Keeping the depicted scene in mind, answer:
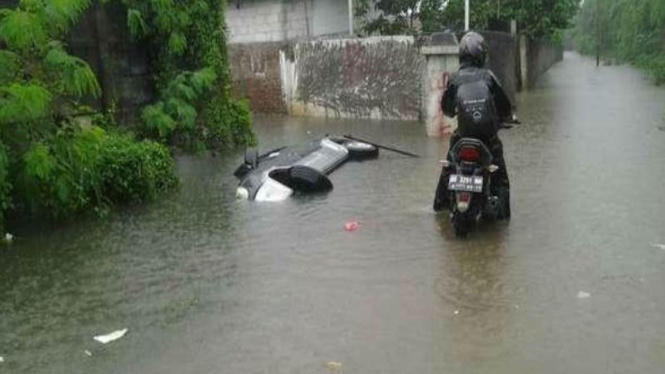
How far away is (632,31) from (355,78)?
33.5m

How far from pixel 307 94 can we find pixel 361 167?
9.16m

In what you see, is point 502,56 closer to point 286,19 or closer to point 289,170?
point 286,19

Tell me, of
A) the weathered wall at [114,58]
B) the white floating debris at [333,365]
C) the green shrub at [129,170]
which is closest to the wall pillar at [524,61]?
the weathered wall at [114,58]

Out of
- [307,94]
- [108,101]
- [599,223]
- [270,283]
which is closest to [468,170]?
[599,223]

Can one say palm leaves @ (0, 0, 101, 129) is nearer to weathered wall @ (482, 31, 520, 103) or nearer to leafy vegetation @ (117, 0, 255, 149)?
leafy vegetation @ (117, 0, 255, 149)

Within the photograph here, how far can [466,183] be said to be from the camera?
6625 millimetres

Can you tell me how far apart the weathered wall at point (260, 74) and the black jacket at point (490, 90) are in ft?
43.8

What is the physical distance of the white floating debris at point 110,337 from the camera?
15.4ft

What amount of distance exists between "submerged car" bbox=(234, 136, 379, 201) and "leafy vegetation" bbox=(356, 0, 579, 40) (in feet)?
40.8

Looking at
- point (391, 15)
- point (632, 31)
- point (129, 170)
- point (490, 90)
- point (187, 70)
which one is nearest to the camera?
point (490, 90)

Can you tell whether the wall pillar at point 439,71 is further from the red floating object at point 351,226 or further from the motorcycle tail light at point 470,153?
the motorcycle tail light at point 470,153

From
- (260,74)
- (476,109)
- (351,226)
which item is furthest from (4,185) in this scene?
(260,74)

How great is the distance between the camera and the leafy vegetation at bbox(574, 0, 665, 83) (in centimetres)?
3690

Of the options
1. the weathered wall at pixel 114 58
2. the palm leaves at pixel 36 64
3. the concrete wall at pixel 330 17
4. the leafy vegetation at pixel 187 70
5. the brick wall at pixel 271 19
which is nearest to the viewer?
the palm leaves at pixel 36 64
